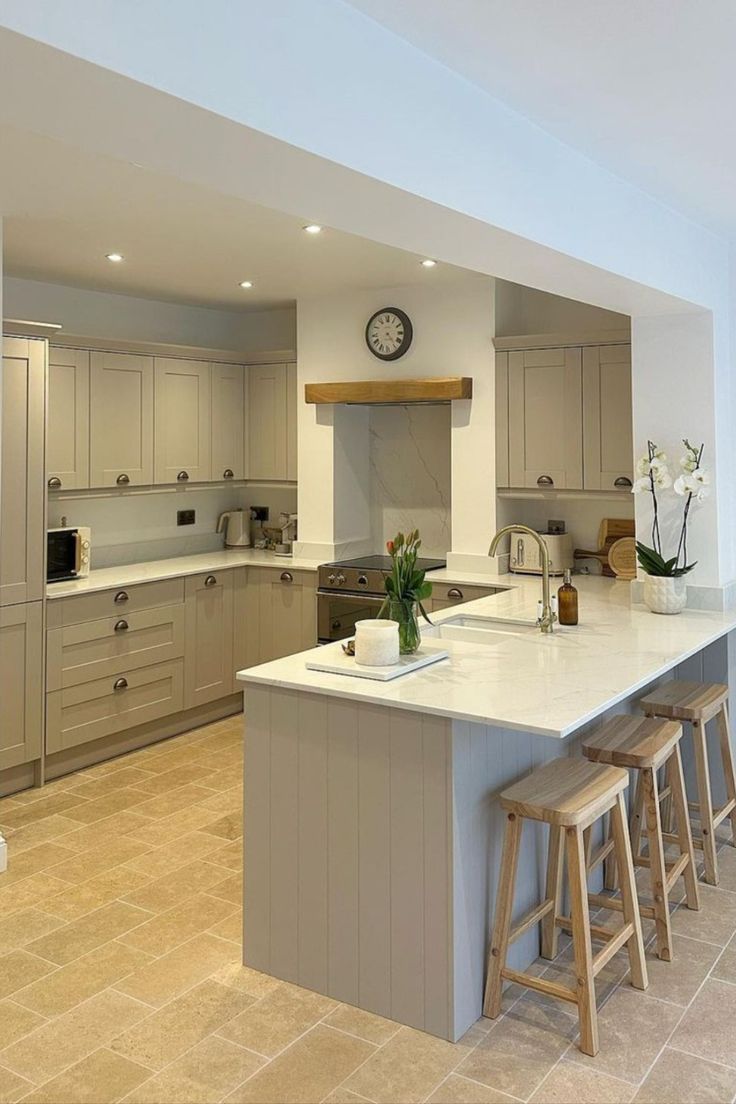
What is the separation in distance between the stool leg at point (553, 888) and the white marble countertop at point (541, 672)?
485mm

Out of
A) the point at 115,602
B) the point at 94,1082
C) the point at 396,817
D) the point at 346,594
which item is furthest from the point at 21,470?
the point at 94,1082

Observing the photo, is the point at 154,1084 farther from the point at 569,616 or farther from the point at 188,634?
the point at 188,634

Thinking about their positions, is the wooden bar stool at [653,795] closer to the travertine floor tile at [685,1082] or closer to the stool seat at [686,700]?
the stool seat at [686,700]

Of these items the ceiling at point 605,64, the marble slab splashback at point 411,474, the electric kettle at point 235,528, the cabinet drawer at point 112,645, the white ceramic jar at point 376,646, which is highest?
the ceiling at point 605,64

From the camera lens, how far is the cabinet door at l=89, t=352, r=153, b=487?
17.1 feet

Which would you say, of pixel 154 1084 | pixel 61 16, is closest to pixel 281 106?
pixel 61 16

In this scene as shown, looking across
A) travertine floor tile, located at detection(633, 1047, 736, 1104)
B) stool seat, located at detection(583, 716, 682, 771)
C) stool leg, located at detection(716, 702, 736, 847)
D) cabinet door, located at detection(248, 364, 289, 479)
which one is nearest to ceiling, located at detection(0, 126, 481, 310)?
cabinet door, located at detection(248, 364, 289, 479)

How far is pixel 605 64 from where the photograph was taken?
7.22ft

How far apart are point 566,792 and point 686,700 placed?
115 cm

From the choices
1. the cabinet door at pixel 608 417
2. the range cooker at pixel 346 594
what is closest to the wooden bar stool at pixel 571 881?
the cabinet door at pixel 608 417

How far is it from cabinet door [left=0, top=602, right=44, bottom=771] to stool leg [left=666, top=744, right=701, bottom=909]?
2866 mm

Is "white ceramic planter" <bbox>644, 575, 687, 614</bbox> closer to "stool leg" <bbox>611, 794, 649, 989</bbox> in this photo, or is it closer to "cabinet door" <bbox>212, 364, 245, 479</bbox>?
"stool leg" <bbox>611, 794, 649, 989</bbox>

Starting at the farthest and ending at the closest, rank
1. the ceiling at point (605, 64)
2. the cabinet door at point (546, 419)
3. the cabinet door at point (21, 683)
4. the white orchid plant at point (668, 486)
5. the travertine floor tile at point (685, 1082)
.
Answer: the cabinet door at point (546, 419)
the cabinet door at point (21, 683)
the white orchid plant at point (668, 486)
the travertine floor tile at point (685, 1082)
the ceiling at point (605, 64)

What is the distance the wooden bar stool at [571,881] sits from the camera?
2.51 m
